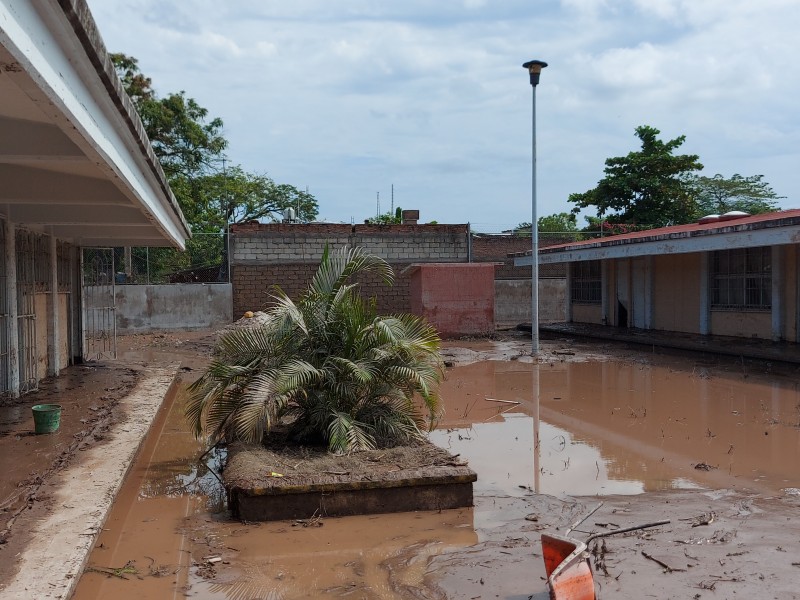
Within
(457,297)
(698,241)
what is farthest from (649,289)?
(698,241)

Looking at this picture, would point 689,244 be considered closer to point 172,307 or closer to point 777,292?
point 777,292

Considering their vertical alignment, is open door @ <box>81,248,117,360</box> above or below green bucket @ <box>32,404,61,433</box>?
above

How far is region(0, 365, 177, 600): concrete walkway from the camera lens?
4.22 m

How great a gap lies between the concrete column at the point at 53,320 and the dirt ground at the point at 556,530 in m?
5.62

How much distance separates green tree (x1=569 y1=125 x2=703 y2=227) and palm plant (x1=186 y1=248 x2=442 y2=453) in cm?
2643

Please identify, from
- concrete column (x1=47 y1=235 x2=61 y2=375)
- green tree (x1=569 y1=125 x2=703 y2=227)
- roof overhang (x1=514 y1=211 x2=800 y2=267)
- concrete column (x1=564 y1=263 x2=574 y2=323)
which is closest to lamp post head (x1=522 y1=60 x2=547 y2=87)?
roof overhang (x1=514 y1=211 x2=800 y2=267)

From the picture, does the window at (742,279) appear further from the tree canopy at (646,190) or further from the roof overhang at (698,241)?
the tree canopy at (646,190)

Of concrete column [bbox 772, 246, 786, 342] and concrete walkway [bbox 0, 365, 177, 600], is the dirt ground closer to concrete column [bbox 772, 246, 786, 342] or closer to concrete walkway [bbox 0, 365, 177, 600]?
concrete walkway [bbox 0, 365, 177, 600]

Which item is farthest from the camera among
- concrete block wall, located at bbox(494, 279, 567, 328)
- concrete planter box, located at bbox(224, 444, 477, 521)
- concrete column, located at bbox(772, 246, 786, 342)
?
concrete block wall, located at bbox(494, 279, 567, 328)

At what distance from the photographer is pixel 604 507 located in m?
6.11

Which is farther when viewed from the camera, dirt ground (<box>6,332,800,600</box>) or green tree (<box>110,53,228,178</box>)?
green tree (<box>110,53,228,178</box>)

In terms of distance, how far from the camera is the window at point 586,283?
24766 millimetres

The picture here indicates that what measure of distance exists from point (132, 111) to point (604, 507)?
469cm

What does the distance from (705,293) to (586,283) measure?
7091 mm
